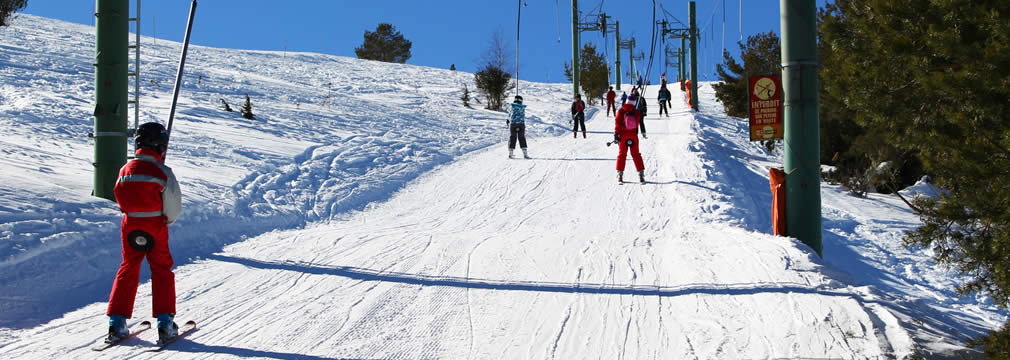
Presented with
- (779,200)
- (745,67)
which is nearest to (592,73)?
(745,67)

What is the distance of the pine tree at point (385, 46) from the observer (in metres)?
70.8

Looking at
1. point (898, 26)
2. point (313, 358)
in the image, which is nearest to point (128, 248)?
point (313, 358)

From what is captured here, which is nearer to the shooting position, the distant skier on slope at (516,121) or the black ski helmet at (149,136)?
the black ski helmet at (149,136)

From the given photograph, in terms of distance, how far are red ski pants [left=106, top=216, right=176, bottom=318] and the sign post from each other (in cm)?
572

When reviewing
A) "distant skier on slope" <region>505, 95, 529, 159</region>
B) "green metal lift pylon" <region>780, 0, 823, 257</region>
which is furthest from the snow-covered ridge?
"green metal lift pylon" <region>780, 0, 823, 257</region>

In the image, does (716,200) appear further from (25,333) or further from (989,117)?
(25,333)

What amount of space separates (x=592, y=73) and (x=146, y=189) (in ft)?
145

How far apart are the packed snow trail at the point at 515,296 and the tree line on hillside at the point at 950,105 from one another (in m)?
0.93

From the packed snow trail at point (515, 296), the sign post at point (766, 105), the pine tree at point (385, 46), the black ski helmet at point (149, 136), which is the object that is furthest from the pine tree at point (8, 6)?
the pine tree at point (385, 46)

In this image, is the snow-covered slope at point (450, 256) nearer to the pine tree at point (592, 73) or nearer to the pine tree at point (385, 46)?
the pine tree at point (592, 73)

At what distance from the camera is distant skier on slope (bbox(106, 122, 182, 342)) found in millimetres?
4684

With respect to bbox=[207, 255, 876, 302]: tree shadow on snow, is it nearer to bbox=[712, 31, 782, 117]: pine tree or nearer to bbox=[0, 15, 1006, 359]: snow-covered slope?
bbox=[0, 15, 1006, 359]: snow-covered slope

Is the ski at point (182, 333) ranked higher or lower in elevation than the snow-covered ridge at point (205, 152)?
lower

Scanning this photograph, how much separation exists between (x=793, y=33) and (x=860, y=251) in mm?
5356
